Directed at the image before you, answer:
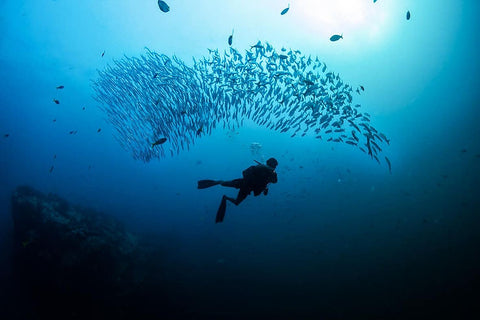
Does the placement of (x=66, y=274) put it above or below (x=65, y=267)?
below

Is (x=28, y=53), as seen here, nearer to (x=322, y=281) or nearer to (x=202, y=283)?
(x=202, y=283)

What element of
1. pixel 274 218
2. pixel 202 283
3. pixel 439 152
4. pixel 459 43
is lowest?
pixel 202 283

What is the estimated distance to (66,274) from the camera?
9.93 metres

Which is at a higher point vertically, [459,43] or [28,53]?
[459,43]

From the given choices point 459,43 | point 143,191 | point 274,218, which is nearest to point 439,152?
point 459,43

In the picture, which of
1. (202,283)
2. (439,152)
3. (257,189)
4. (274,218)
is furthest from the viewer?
(274,218)

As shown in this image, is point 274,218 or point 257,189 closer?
point 257,189

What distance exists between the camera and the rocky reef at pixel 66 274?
394 inches

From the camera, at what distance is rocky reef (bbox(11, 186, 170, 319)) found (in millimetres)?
10000

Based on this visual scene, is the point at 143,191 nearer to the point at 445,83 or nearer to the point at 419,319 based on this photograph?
the point at 419,319

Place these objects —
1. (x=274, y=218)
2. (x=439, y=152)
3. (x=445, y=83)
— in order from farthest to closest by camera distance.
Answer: (x=274, y=218) < (x=439, y=152) < (x=445, y=83)

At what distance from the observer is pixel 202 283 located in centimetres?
1440

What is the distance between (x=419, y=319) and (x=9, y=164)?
58.8 metres

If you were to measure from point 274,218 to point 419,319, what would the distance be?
1599cm
